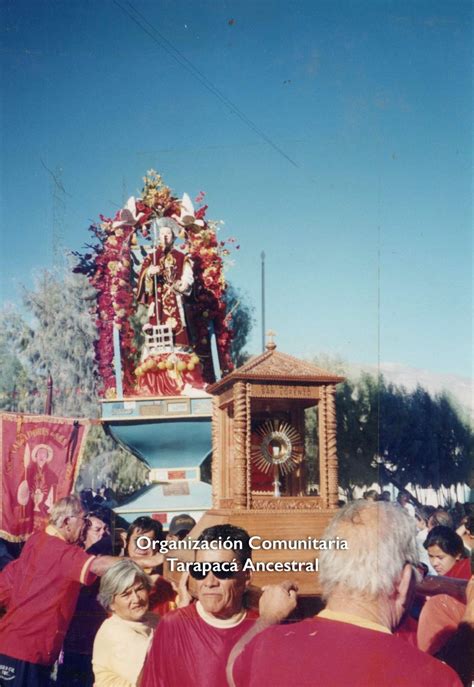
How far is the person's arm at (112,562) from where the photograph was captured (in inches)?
150

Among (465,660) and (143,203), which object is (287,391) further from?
(143,203)

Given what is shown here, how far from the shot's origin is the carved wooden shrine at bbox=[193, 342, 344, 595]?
4.02 metres

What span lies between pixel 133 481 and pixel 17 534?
1000 centimetres

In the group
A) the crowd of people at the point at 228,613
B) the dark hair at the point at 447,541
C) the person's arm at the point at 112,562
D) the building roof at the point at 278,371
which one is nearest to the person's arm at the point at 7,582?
the crowd of people at the point at 228,613

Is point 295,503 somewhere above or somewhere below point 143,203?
below

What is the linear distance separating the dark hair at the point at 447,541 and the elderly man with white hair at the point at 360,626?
1.77 metres

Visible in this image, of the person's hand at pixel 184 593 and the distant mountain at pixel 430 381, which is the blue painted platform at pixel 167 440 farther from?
the distant mountain at pixel 430 381

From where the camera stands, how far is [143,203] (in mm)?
7570

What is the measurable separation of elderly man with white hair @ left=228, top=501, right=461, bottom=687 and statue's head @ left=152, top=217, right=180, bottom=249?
549 cm

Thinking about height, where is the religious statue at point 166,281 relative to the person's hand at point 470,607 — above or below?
above

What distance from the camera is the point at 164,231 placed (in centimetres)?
746

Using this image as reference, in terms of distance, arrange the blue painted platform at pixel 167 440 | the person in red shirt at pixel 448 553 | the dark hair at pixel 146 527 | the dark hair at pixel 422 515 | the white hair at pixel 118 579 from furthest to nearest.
Answer: the blue painted platform at pixel 167 440 < the dark hair at pixel 422 515 < the dark hair at pixel 146 527 < the person in red shirt at pixel 448 553 < the white hair at pixel 118 579

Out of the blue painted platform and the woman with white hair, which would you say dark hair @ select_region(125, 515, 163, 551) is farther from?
the blue painted platform

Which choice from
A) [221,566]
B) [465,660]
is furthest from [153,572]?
[465,660]
